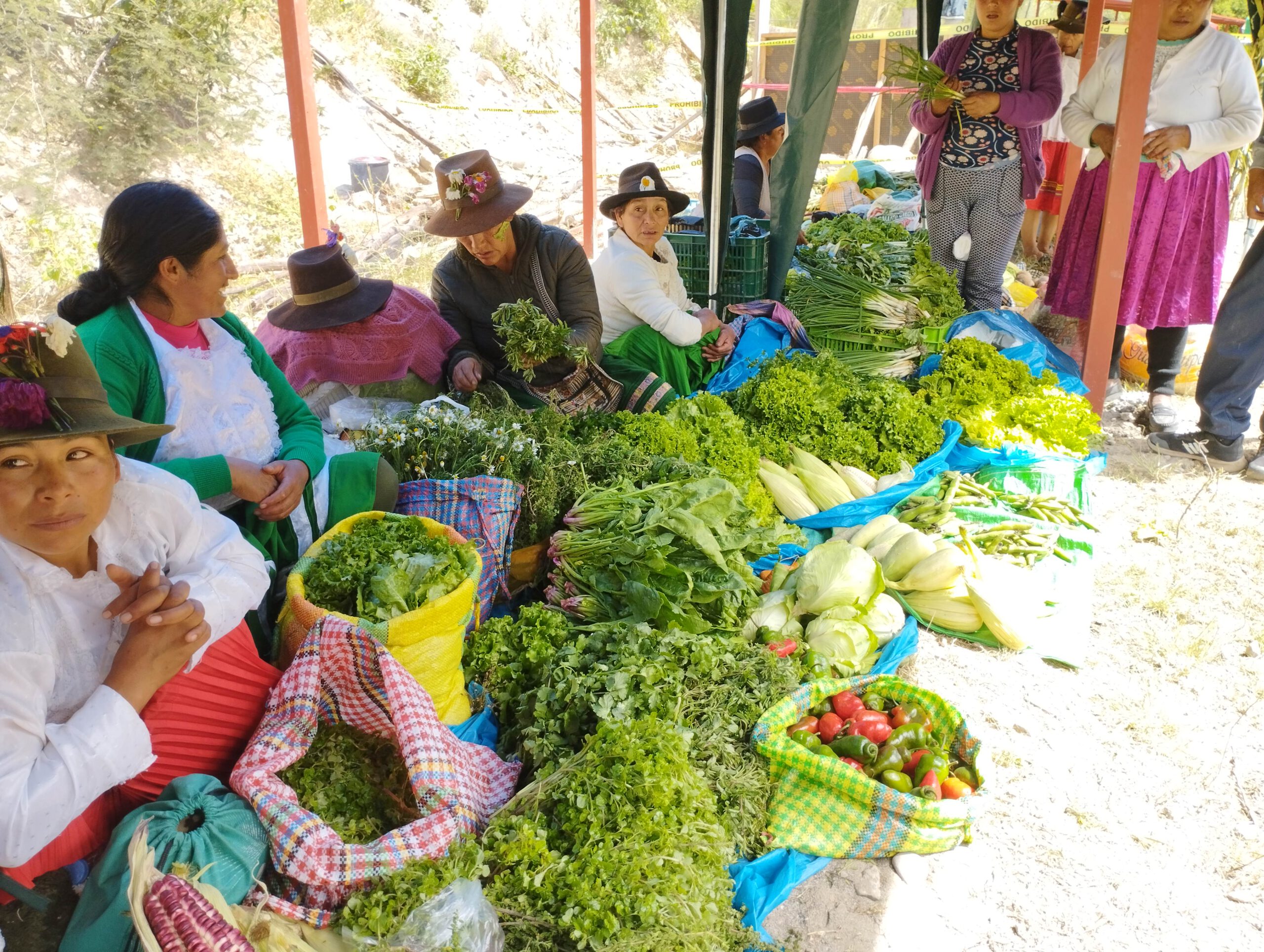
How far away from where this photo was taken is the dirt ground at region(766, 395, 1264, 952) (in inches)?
93.9

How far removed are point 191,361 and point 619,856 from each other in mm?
1962

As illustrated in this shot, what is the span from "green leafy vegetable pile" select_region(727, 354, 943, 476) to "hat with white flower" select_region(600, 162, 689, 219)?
1165mm

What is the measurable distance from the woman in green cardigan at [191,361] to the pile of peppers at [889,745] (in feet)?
6.13

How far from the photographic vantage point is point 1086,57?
26.9ft

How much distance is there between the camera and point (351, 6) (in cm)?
1409

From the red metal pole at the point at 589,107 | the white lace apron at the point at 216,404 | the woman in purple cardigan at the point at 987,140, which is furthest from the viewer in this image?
the red metal pole at the point at 589,107

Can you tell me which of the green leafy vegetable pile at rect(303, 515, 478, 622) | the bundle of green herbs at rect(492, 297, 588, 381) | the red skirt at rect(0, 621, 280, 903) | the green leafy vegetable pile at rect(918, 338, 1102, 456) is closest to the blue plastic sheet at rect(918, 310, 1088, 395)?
the green leafy vegetable pile at rect(918, 338, 1102, 456)

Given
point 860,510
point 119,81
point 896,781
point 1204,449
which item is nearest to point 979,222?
point 1204,449

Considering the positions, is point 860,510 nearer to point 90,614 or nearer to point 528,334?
point 528,334

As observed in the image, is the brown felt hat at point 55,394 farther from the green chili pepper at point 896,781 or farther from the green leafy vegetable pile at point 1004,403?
the green leafy vegetable pile at point 1004,403

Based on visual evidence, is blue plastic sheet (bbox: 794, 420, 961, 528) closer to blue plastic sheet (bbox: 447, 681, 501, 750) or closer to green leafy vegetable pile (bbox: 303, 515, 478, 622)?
blue plastic sheet (bbox: 447, 681, 501, 750)

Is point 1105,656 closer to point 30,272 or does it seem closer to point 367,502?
point 367,502

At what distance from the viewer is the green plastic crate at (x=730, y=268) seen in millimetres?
5824

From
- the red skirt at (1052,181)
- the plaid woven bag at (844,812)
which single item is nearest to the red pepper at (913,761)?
the plaid woven bag at (844,812)
